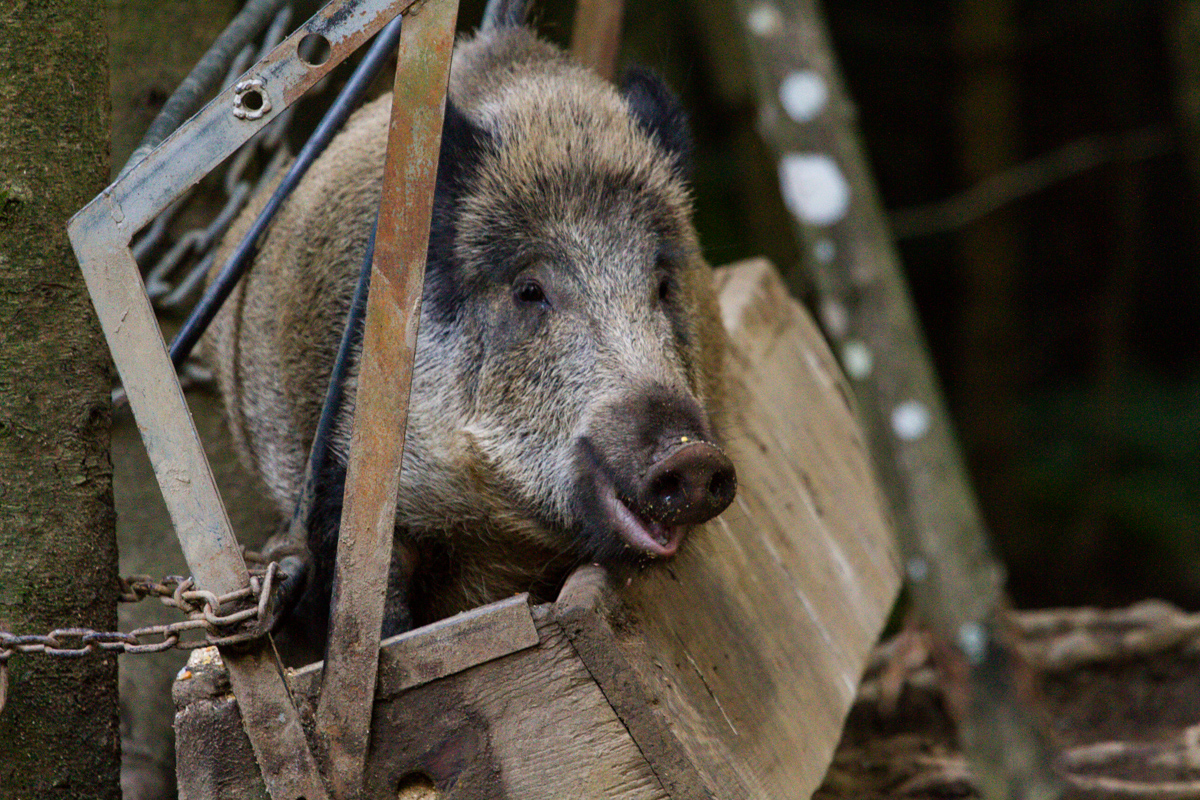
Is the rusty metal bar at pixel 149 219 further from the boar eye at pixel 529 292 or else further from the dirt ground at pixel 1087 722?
the dirt ground at pixel 1087 722

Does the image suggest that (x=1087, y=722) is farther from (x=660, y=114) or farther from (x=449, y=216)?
(x=449, y=216)

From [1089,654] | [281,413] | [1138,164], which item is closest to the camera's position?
[281,413]

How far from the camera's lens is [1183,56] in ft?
20.2

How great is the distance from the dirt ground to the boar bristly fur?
54.4 inches

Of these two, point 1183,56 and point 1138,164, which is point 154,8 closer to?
point 1183,56

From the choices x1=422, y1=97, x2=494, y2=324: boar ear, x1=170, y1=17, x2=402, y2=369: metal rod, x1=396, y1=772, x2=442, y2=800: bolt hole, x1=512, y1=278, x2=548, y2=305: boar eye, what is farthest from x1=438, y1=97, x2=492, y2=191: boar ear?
x1=396, y1=772, x2=442, y2=800: bolt hole

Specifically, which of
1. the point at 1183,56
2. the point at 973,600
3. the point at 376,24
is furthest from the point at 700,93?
the point at 376,24

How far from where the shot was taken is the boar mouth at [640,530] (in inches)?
86.2

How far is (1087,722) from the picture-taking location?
13.8 ft

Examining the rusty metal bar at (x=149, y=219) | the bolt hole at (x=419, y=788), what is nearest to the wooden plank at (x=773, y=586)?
the bolt hole at (x=419, y=788)

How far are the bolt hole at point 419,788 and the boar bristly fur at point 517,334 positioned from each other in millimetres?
551

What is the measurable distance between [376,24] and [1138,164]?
8.98m

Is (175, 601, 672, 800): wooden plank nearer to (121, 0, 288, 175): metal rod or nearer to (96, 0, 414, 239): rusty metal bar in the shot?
(96, 0, 414, 239): rusty metal bar

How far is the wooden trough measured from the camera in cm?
181
